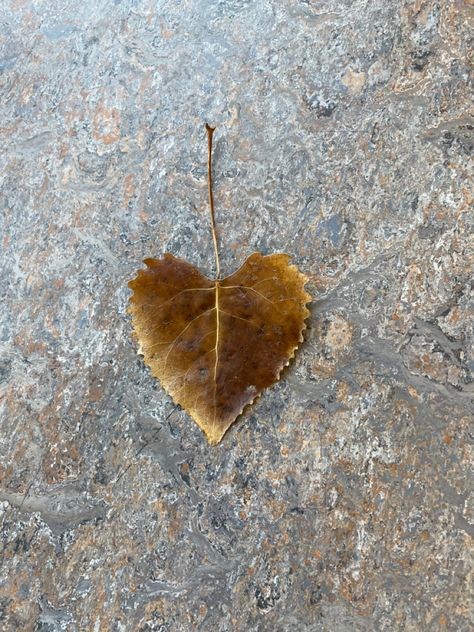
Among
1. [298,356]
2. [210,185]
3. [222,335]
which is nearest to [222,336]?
[222,335]

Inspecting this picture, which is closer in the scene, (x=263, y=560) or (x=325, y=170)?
(x=263, y=560)

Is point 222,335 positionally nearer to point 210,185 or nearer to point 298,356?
point 298,356

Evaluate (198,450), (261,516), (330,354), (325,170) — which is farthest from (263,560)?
(325,170)

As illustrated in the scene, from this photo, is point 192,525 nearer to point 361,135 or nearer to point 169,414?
point 169,414

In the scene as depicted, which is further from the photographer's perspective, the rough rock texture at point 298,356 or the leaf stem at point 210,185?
the leaf stem at point 210,185
